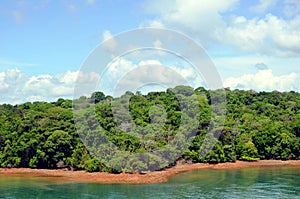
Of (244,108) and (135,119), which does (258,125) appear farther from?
(135,119)

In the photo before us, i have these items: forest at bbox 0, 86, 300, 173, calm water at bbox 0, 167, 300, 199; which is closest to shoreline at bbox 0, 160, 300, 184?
forest at bbox 0, 86, 300, 173

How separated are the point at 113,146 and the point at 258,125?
18343 mm

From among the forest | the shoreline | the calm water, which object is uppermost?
the forest

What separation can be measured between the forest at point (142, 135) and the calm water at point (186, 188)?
404 cm

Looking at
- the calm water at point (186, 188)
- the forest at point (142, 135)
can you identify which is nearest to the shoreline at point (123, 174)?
the forest at point (142, 135)

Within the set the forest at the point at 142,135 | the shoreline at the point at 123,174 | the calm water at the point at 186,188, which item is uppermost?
the forest at the point at 142,135

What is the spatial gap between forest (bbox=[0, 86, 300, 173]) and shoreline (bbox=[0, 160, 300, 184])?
26.7 inches

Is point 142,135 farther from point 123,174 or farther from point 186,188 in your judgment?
point 186,188

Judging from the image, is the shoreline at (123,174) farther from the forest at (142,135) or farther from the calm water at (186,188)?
the calm water at (186,188)

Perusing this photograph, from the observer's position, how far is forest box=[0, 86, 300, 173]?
3691cm

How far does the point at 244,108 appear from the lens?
53719 millimetres

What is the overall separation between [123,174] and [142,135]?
206 inches

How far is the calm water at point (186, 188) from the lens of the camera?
28016 millimetres

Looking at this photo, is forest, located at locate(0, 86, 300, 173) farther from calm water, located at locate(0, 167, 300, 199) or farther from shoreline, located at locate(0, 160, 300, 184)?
calm water, located at locate(0, 167, 300, 199)
